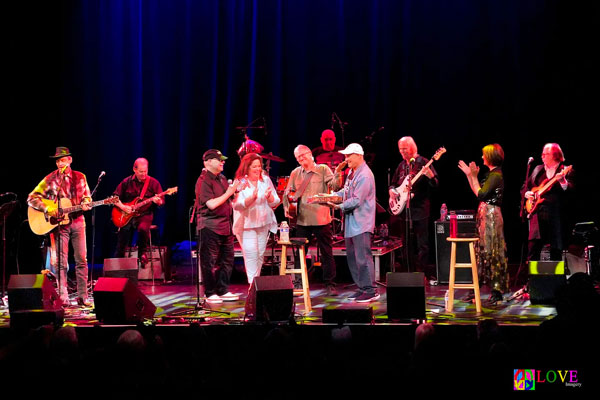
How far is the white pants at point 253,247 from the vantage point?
8281mm

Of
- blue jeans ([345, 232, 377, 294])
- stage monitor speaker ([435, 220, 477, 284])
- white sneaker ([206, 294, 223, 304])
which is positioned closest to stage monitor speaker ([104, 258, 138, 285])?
white sneaker ([206, 294, 223, 304])

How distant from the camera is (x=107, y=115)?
13.5 metres

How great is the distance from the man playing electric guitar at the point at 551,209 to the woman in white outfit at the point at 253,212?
3356mm

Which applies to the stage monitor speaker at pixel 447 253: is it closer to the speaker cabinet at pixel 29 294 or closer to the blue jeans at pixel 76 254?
the blue jeans at pixel 76 254

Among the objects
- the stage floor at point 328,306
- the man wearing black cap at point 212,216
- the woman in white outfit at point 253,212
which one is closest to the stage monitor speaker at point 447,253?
the stage floor at point 328,306

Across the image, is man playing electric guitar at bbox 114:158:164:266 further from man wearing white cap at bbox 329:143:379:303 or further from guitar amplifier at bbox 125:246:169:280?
man wearing white cap at bbox 329:143:379:303

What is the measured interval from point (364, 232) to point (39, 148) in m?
7.31

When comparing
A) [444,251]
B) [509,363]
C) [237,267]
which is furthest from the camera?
[237,267]

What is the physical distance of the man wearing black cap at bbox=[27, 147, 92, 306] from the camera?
8.55m

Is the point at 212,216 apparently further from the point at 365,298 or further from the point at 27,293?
the point at 27,293

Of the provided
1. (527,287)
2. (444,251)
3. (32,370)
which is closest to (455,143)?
(444,251)

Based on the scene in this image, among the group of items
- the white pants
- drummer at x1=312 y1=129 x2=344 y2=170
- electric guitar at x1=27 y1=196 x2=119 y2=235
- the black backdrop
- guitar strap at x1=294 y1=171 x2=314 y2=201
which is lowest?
the white pants

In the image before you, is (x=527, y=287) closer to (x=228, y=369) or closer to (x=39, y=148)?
(x=228, y=369)

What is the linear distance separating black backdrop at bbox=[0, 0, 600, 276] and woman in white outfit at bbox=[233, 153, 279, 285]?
15.0 feet
